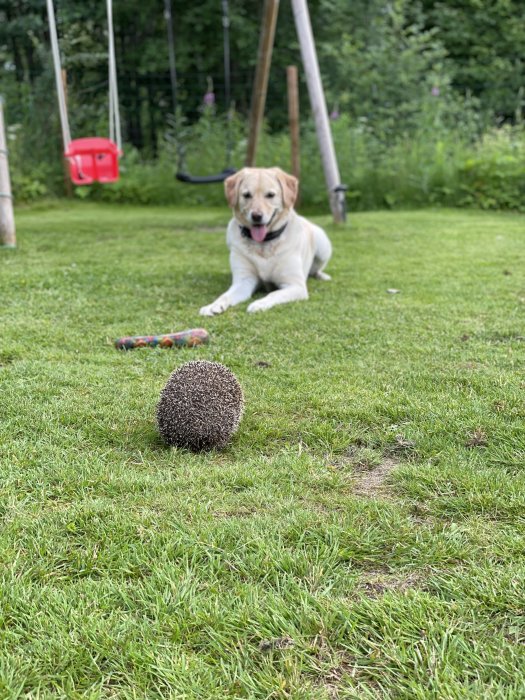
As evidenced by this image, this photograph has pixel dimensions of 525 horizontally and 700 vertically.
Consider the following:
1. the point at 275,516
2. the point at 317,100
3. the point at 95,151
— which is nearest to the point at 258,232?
the point at 95,151

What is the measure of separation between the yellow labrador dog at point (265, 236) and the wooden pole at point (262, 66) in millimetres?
3592

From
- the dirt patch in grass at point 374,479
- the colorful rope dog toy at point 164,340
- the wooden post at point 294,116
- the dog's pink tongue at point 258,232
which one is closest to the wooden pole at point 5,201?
the dog's pink tongue at point 258,232

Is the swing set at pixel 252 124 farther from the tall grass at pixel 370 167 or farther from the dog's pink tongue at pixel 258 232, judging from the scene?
the dog's pink tongue at pixel 258 232

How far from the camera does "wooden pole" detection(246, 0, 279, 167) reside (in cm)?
777

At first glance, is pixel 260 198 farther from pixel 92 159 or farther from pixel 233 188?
pixel 92 159

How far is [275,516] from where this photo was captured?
1.96m

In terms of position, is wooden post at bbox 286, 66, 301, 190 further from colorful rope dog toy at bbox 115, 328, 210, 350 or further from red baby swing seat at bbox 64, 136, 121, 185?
colorful rope dog toy at bbox 115, 328, 210, 350

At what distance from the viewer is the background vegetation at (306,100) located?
11008mm

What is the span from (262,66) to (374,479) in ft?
23.9

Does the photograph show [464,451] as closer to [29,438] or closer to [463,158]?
[29,438]

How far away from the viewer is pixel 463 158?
36.0ft

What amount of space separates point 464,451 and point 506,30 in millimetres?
19270

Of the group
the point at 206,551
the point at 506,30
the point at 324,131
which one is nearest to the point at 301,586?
the point at 206,551

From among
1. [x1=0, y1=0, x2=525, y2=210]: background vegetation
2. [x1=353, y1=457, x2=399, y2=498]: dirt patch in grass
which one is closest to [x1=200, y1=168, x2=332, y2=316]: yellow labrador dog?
[x1=353, y1=457, x2=399, y2=498]: dirt patch in grass
